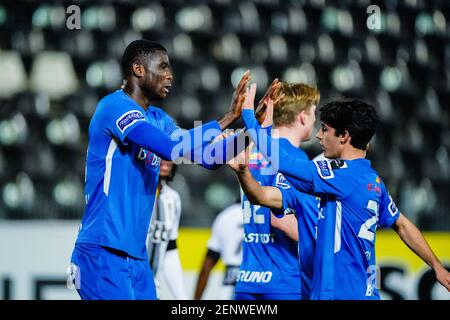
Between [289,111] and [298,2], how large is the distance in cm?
603

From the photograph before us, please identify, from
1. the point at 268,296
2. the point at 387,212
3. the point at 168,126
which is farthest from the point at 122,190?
the point at 387,212

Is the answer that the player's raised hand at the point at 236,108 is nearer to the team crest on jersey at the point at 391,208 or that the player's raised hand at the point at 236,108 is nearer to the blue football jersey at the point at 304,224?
the blue football jersey at the point at 304,224

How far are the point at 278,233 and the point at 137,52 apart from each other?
1.30m

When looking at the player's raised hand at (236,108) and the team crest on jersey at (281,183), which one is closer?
the player's raised hand at (236,108)

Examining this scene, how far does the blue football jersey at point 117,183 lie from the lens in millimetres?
3459

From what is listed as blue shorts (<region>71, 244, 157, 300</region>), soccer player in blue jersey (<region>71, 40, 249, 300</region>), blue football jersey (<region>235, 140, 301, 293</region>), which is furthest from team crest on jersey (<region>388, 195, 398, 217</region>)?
blue shorts (<region>71, 244, 157, 300</region>)

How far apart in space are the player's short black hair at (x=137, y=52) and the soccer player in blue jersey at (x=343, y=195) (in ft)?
1.89

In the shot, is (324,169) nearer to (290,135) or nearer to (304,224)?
(304,224)

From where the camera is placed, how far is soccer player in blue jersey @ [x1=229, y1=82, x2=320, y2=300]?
A: 166 inches

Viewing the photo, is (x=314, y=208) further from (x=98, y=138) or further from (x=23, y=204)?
(x=23, y=204)

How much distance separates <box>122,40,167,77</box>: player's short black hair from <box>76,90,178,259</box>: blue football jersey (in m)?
0.19

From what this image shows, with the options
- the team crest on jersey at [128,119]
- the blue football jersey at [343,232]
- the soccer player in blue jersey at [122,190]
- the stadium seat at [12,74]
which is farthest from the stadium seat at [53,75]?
the blue football jersey at [343,232]

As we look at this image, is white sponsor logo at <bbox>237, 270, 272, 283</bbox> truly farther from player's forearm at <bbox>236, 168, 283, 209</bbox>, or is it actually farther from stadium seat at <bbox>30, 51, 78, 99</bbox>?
stadium seat at <bbox>30, 51, 78, 99</bbox>

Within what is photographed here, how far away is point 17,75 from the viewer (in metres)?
8.78
